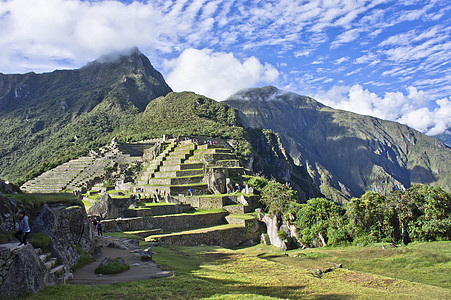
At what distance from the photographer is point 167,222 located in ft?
91.2

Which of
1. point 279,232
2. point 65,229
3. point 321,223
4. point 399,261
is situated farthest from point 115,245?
point 321,223

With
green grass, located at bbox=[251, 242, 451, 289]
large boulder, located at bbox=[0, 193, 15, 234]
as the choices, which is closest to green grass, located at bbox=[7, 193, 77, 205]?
large boulder, located at bbox=[0, 193, 15, 234]

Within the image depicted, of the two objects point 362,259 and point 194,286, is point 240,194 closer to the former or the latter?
point 362,259

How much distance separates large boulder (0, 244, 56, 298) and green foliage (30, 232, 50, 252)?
1.62 metres

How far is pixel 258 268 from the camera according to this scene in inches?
587

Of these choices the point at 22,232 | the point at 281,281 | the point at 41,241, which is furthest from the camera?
the point at 281,281

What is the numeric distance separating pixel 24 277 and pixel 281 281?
8722 millimetres

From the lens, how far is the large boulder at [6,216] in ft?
31.0

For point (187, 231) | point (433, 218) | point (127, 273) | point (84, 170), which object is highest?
point (84, 170)

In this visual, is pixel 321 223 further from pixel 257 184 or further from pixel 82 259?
pixel 82 259

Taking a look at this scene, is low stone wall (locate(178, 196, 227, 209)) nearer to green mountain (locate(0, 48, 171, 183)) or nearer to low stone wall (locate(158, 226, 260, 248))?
low stone wall (locate(158, 226, 260, 248))

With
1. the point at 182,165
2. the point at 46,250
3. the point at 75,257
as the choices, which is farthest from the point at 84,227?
the point at 182,165

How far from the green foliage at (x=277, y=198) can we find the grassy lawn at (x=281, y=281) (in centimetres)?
946

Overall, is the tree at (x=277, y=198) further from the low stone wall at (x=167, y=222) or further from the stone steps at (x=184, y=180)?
the stone steps at (x=184, y=180)
